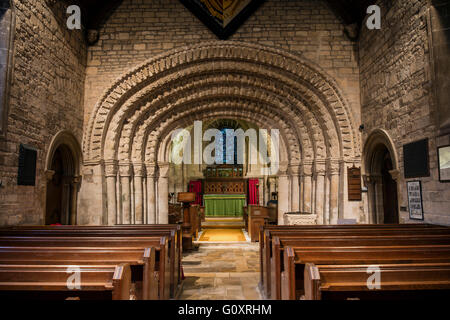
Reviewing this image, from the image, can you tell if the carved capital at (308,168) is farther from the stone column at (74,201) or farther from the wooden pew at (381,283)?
the wooden pew at (381,283)

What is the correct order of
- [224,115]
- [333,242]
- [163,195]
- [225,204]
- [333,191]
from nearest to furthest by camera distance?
[333,242] → [333,191] → [163,195] → [224,115] → [225,204]

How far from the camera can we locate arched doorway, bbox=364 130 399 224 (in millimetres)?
6797

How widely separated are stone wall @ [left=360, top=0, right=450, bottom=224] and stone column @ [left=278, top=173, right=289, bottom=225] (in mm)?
2764

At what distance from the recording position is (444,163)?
4672 millimetres

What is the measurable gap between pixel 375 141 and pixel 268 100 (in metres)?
3.11

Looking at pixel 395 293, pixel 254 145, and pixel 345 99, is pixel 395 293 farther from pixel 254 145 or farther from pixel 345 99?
pixel 254 145

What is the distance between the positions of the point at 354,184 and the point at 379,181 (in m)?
0.54

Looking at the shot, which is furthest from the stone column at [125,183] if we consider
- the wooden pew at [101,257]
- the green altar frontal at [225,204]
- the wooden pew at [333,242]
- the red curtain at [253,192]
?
the red curtain at [253,192]

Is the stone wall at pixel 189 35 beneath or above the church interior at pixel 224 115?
above

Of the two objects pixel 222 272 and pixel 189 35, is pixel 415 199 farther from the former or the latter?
pixel 189 35

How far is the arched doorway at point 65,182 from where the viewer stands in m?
6.96

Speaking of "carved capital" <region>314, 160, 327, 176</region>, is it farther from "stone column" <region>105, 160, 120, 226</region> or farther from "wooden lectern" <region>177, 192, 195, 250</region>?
"stone column" <region>105, 160, 120, 226</region>

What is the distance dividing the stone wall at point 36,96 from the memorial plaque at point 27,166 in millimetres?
80

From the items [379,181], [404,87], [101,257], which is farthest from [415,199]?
[101,257]
